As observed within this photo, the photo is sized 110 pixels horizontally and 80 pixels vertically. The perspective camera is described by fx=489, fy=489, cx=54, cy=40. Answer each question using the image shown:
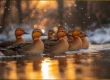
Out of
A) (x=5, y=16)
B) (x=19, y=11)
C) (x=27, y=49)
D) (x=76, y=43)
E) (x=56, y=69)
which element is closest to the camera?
(x=56, y=69)

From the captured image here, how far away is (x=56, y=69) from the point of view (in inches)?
333

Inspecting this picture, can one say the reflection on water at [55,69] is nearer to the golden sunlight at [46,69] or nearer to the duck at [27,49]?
the golden sunlight at [46,69]

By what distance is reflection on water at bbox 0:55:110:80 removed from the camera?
7.58 meters

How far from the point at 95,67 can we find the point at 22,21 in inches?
505

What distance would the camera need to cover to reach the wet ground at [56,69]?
7.57 m

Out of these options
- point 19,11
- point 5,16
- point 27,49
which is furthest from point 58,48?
point 19,11

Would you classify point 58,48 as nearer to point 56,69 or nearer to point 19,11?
point 56,69

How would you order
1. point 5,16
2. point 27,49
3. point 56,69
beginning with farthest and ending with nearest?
point 5,16 < point 27,49 < point 56,69

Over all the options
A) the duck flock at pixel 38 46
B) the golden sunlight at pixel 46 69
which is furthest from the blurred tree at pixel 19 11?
the golden sunlight at pixel 46 69

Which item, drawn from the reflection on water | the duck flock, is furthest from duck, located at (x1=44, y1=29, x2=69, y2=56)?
the reflection on water

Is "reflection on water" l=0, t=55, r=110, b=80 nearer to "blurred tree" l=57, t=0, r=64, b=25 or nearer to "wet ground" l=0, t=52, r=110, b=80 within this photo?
"wet ground" l=0, t=52, r=110, b=80

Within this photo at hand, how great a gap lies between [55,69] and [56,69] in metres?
0.02

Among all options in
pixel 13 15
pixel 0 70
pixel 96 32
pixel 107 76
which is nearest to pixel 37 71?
pixel 0 70

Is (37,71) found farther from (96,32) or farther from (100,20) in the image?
Answer: (100,20)
